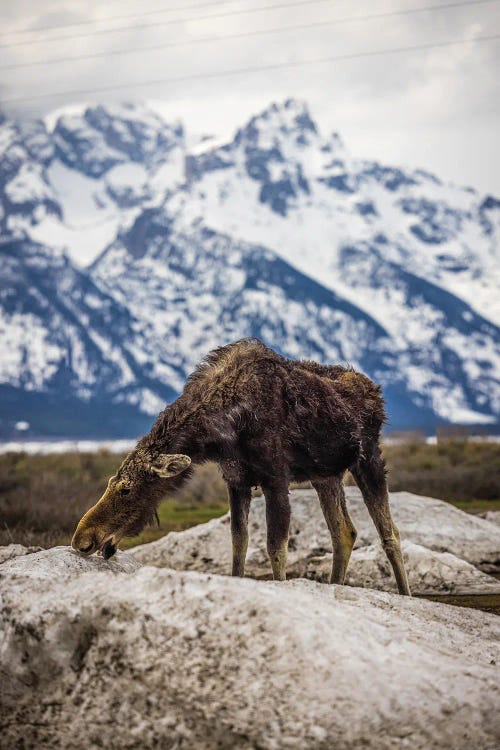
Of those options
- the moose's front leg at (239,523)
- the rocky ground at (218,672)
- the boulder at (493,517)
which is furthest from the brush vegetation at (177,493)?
the rocky ground at (218,672)

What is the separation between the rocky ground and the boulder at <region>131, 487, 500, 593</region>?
20.6ft

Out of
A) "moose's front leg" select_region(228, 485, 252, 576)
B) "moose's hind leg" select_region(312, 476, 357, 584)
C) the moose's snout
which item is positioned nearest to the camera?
the moose's snout

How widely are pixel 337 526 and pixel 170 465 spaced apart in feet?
10.4

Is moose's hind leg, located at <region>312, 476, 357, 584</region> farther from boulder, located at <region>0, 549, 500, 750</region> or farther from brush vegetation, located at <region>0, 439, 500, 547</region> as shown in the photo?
boulder, located at <region>0, 549, 500, 750</region>

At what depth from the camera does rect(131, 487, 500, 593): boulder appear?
15109mm

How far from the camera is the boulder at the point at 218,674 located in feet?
22.9

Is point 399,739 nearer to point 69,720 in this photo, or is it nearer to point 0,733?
point 69,720

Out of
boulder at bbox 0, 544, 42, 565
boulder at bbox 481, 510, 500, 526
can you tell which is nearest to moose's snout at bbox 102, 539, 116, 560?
boulder at bbox 0, 544, 42, 565

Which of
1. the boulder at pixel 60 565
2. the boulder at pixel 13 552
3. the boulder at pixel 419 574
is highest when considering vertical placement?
the boulder at pixel 60 565

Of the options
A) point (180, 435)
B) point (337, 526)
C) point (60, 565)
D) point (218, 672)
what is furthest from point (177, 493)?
point (218, 672)

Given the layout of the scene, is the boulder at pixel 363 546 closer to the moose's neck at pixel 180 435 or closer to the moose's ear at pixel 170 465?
the moose's neck at pixel 180 435

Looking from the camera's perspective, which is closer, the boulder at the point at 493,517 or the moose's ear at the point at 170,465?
the moose's ear at the point at 170,465

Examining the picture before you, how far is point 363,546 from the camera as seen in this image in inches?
693

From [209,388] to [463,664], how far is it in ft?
15.5
